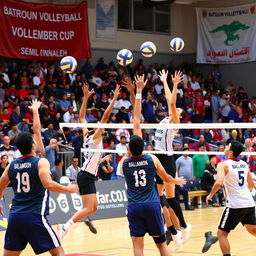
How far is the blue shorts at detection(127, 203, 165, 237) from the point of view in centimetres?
920

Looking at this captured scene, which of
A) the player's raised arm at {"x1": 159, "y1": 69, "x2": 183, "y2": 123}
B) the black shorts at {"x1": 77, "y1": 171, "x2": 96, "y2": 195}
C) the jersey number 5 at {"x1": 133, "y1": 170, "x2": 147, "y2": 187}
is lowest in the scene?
the black shorts at {"x1": 77, "y1": 171, "x2": 96, "y2": 195}

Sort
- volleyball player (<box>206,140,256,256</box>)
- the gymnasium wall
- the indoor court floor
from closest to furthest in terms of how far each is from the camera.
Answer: volleyball player (<box>206,140,256,256</box>)
the indoor court floor
the gymnasium wall

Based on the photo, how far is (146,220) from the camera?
9.25 m

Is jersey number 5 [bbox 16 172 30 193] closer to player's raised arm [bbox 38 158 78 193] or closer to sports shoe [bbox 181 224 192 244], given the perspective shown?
player's raised arm [bbox 38 158 78 193]

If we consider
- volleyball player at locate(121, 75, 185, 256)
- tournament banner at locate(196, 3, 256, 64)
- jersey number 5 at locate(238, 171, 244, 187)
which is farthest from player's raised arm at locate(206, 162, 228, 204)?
tournament banner at locate(196, 3, 256, 64)

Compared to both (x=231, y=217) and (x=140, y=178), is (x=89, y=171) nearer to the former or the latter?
(x=231, y=217)

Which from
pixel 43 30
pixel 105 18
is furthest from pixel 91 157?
pixel 105 18

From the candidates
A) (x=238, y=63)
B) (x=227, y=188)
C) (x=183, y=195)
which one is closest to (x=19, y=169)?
(x=227, y=188)

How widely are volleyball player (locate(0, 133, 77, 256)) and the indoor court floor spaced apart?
4.52 metres

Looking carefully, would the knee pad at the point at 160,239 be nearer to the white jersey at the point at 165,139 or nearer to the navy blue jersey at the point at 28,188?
the navy blue jersey at the point at 28,188

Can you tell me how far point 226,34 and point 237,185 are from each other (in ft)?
74.5

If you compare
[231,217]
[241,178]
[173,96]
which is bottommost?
[231,217]

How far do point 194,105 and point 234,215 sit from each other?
1947cm

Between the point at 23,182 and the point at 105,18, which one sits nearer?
the point at 23,182
